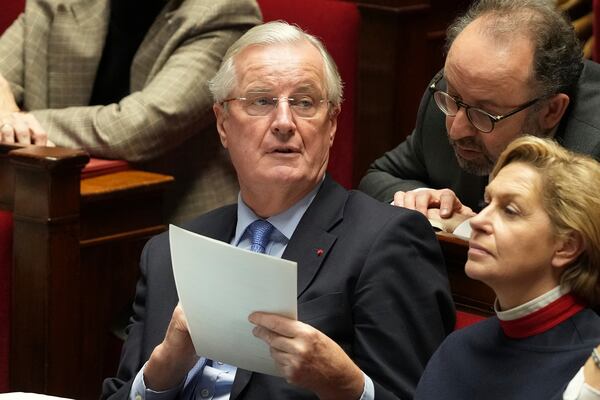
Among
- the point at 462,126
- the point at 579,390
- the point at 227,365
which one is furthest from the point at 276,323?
the point at 462,126

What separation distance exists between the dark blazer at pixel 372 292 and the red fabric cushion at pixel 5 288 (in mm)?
740

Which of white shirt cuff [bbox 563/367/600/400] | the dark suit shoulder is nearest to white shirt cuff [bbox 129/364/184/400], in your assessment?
the dark suit shoulder

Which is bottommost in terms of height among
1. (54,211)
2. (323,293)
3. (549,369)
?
(54,211)

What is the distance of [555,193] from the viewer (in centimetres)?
143

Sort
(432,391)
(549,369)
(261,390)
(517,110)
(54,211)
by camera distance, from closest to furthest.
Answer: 1. (549,369)
2. (432,391)
3. (261,390)
4. (517,110)
5. (54,211)

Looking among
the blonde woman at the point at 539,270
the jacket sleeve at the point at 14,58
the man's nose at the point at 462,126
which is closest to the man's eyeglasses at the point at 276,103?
the man's nose at the point at 462,126

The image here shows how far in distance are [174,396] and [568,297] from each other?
0.65 metres

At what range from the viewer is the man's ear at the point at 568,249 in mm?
1427

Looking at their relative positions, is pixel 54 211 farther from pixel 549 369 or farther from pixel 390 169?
pixel 549 369

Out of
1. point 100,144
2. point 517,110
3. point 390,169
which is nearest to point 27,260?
point 100,144

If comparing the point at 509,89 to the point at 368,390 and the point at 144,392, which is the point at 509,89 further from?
the point at 144,392

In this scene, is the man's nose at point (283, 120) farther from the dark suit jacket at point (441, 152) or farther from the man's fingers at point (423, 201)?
the dark suit jacket at point (441, 152)

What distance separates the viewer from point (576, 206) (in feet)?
4.66

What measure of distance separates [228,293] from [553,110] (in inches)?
30.9
